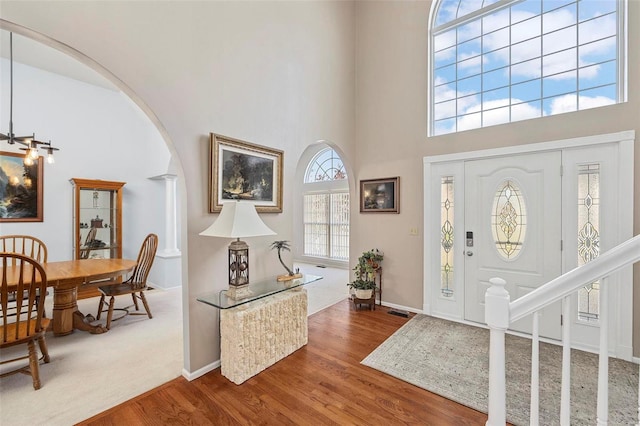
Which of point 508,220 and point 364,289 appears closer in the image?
point 508,220

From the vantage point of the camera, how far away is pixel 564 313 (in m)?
1.13

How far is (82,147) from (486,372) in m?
6.48

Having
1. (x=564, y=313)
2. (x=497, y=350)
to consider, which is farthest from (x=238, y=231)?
(x=564, y=313)

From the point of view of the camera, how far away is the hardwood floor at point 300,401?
1901 millimetres

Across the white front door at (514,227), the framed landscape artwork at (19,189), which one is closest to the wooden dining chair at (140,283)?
the framed landscape artwork at (19,189)

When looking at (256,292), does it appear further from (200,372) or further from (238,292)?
(200,372)

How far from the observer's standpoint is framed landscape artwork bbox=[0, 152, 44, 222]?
4.13 metres

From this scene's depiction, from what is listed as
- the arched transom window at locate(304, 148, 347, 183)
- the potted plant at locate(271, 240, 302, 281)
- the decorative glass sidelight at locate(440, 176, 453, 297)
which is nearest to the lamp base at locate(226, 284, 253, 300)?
the potted plant at locate(271, 240, 302, 281)

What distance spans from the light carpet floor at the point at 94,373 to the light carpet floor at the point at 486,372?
198 centimetres

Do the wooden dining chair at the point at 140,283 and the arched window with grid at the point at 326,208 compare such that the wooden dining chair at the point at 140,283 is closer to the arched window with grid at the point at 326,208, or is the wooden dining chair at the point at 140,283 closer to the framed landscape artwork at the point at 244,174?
the framed landscape artwork at the point at 244,174

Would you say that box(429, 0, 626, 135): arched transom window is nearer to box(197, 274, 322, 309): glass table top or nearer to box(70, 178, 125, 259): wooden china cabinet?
box(197, 274, 322, 309): glass table top

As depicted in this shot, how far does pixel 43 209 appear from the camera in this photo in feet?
14.5

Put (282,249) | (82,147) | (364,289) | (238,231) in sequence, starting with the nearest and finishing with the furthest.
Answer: (238,231), (282,249), (364,289), (82,147)

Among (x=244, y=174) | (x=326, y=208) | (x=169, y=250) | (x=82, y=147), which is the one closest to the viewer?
(x=244, y=174)
